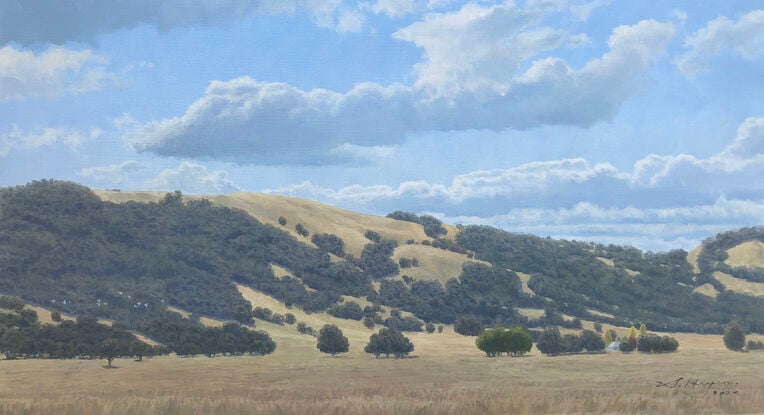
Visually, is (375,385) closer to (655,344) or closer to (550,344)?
(550,344)

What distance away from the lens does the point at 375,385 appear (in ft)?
178

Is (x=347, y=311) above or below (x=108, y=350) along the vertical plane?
above

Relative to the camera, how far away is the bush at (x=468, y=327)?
160m

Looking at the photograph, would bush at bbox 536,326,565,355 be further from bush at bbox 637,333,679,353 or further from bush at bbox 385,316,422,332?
bush at bbox 385,316,422,332

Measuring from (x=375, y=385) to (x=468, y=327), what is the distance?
354ft

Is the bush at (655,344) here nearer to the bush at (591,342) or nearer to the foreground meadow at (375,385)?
the bush at (591,342)

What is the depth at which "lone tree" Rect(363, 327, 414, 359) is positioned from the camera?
10938cm

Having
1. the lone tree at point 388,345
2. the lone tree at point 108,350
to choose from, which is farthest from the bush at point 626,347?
the lone tree at point 108,350

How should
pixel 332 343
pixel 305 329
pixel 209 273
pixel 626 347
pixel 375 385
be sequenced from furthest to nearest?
pixel 209 273
pixel 305 329
pixel 626 347
pixel 332 343
pixel 375 385

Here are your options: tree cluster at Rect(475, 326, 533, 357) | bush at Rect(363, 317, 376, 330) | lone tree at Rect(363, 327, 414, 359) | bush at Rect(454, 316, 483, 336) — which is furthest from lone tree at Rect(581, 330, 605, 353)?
bush at Rect(363, 317, 376, 330)

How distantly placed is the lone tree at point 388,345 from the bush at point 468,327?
46.4 m

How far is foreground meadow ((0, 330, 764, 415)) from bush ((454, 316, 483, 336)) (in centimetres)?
2794

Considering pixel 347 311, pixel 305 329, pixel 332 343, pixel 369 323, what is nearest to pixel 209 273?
pixel 305 329

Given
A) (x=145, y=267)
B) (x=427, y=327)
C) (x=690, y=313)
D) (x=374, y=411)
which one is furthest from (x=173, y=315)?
(x=690, y=313)
